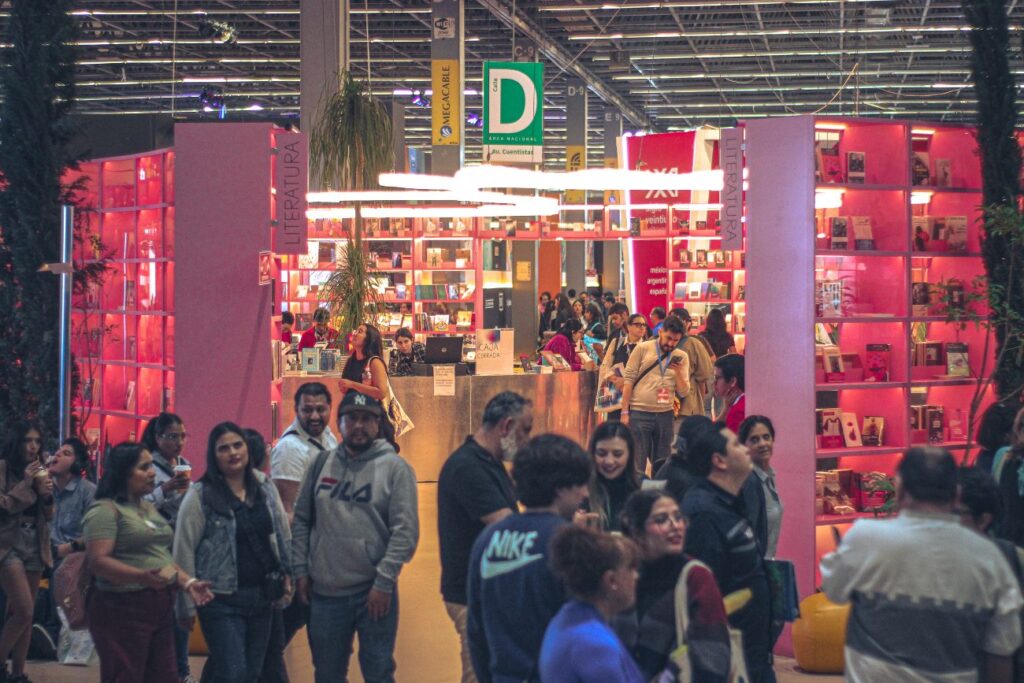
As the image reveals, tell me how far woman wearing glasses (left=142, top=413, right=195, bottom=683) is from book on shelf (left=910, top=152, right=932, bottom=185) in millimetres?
4558

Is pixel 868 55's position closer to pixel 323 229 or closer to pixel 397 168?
pixel 397 168

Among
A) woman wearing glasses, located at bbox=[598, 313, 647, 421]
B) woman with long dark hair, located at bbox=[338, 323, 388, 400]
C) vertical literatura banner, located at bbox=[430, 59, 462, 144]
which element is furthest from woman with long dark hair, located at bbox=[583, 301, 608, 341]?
woman with long dark hair, located at bbox=[338, 323, 388, 400]

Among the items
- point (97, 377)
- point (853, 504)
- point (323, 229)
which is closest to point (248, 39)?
point (323, 229)

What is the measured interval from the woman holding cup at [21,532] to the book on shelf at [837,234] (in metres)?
4.38

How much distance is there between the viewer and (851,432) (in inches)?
283

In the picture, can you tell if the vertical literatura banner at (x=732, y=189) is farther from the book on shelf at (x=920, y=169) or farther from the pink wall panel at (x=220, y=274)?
the pink wall panel at (x=220, y=274)

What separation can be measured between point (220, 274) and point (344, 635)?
13.6 ft

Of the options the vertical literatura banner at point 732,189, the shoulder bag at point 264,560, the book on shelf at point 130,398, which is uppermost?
the vertical literatura banner at point 732,189

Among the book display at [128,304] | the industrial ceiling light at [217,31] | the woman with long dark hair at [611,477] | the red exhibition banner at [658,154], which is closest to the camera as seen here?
the woman with long dark hair at [611,477]

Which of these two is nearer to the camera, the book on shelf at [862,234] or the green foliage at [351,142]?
the book on shelf at [862,234]

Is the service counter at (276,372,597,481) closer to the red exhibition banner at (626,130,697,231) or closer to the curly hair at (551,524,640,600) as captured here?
the red exhibition banner at (626,130,697,231)

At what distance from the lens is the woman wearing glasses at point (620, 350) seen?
9.98 meters

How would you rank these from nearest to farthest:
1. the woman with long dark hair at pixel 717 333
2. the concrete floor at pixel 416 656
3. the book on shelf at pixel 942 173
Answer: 1. the concrete floor at pixel 416 656
2. the book on shelf at pixel 942 173
3. the woman with long dark hair at pixel 717 333

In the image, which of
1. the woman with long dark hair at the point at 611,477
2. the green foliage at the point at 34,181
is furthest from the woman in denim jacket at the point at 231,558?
the green foliage at the point at 34,181
